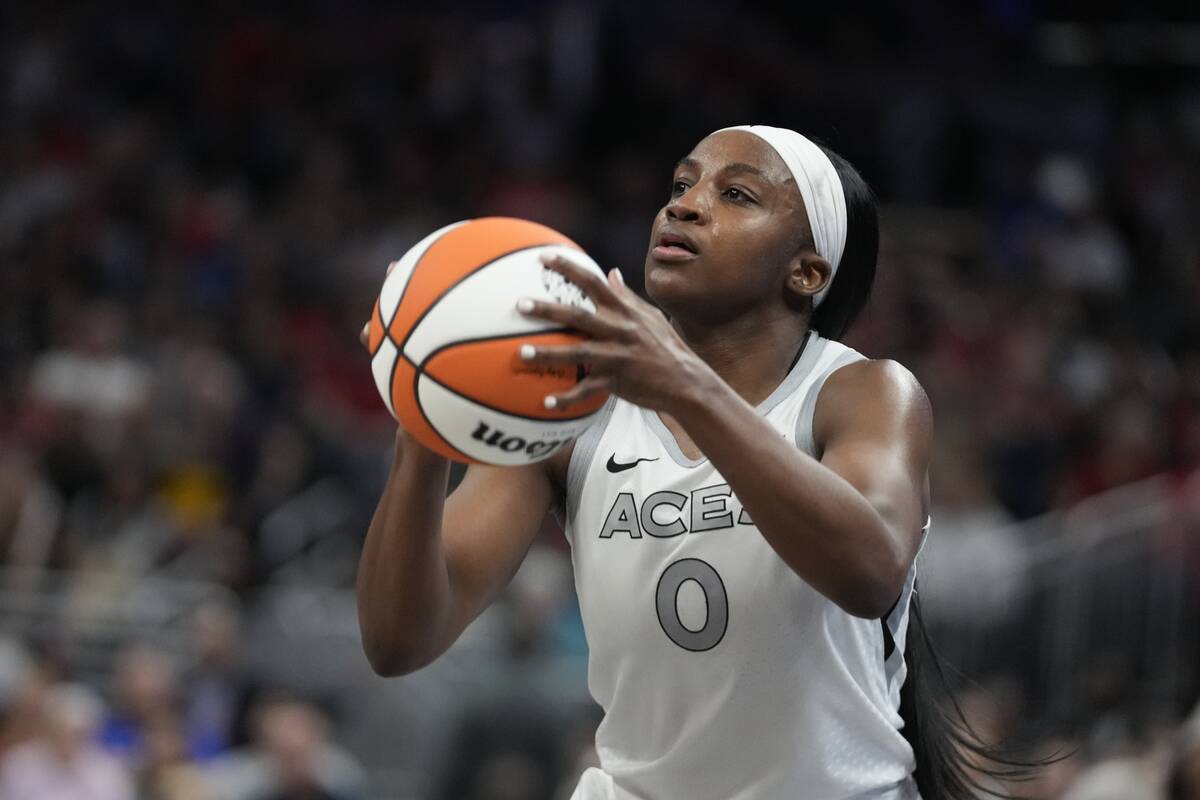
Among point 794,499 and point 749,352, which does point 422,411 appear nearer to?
point 794,499

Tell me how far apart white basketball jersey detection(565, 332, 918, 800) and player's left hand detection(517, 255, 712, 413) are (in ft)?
2.06

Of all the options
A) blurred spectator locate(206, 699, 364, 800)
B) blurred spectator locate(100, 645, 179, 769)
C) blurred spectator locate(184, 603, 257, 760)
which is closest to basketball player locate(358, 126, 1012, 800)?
blurred spectator locate(206, 699, 364, 800)

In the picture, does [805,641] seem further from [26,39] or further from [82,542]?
[26,39]

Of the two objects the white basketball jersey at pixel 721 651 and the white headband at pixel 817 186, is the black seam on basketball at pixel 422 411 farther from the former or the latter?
the white headband at pixel 817 186

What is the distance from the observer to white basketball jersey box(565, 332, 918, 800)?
3396 mm

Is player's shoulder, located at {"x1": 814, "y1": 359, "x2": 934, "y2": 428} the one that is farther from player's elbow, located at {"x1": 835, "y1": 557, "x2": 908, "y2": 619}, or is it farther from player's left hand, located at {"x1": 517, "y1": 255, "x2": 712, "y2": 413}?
player's left hand, located at {"x1": 517, "y1": 255, "x2": 712, "y2": 413}

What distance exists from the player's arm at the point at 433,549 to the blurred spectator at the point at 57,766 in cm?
446

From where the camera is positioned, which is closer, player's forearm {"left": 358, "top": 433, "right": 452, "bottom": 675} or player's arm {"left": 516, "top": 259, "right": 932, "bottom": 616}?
player's arm {"left": 516, "top": 259, "right": 932, "bottom": 616}

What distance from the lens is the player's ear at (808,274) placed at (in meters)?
3.67

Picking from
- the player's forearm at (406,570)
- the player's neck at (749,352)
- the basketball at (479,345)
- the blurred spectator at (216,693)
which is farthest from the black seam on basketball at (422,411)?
the blurred spectator at (216,693)

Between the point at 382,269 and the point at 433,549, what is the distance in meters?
9.25

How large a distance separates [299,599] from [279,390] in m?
1.94

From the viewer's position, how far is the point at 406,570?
3389mm

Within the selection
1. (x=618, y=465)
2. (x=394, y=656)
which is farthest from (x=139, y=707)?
(x=618, y=465)
